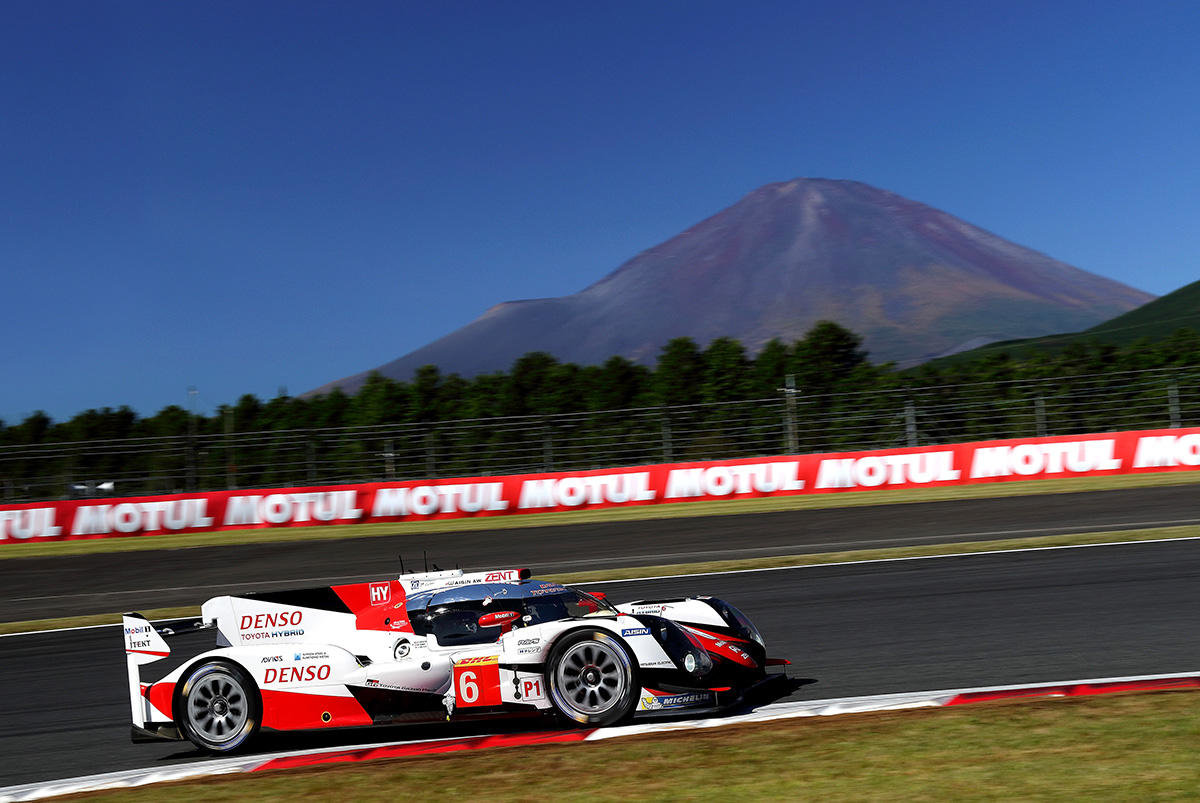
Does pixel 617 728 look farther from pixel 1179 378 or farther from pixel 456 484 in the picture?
pixel 1179 378

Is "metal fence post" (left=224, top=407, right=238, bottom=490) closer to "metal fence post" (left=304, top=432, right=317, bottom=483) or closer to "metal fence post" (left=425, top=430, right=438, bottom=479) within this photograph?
"metal fence post" (left=304, top=432, right=317, bottom=483)

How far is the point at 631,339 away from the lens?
19925cm

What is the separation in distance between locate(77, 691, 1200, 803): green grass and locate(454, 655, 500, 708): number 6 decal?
434 millimetres

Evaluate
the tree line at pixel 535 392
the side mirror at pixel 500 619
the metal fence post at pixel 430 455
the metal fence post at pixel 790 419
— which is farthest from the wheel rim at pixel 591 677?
the tree line at pixel 535 392

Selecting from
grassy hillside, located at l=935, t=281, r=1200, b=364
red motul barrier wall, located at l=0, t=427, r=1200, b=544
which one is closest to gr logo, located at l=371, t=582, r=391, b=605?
red motul barrier wall, located at l=0, t=427, r=1200, b=544

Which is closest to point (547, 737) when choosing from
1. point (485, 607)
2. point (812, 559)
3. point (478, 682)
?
point (478, 682)

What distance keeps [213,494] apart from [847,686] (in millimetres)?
20506

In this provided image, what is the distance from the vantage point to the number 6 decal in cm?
673

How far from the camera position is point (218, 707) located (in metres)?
6.98

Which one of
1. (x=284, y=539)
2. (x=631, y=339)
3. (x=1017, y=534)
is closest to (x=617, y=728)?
(x=1017, y=534)

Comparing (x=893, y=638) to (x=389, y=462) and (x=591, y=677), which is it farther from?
(x=389, y=462)

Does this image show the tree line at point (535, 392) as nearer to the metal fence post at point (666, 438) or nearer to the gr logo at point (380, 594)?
the metal fence post at point (666, 438)

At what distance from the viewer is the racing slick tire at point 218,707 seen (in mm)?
6926

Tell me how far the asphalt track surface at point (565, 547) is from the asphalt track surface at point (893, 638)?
10.1ft
